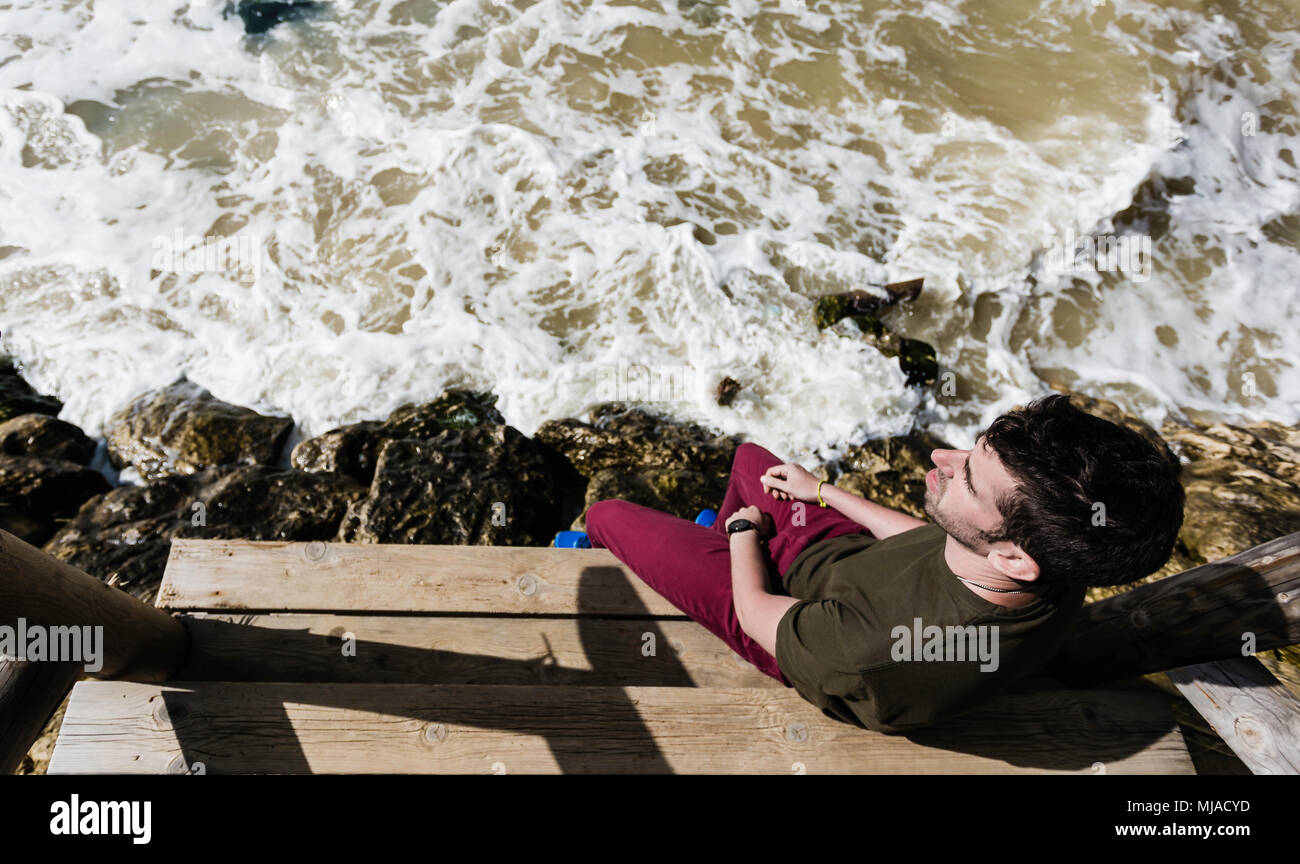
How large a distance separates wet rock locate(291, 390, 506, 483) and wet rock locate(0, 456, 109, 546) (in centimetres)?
146

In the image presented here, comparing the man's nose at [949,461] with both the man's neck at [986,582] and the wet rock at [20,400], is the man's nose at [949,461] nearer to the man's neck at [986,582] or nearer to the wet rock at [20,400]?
the man's neck at [986,582]

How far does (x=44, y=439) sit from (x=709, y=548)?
551cm

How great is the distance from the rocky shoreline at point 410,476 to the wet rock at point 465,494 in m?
0.01

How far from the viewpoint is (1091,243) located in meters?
7.57

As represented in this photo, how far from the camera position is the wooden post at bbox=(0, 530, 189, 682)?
2160 mm

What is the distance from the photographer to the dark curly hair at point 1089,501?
78.7 inches

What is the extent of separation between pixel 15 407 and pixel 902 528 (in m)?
7.04

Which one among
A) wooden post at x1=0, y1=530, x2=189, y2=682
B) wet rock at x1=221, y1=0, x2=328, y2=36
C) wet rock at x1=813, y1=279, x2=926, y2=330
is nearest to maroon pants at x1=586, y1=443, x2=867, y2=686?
wooden post at x1=0, y1=530, x2=189, y2=682

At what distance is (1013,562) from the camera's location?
2.15 meters

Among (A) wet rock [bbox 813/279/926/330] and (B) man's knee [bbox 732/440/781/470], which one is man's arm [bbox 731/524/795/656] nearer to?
(B) man's knee [bbox 732/440/781/470]

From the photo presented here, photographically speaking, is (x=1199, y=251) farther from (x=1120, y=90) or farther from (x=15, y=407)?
(x=15, y=407)

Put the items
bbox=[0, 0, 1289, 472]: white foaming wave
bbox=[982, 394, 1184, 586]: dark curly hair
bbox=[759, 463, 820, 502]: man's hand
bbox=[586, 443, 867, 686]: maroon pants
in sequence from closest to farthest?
bbox=[982, 394, 1184, 586]: dark curly hair, bbox=[586, 443, 867, 686]: maroon pants, bbox=[759, 463, 820, 502]: man's hand, bbox=[0, 0, 1289, 472]: white foaming wave

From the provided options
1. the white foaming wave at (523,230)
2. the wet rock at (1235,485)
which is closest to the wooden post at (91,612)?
the white foaming wave at (523,230)

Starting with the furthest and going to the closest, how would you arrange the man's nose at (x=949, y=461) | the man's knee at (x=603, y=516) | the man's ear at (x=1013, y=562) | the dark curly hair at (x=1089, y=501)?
the man's knee at (x=603, y=516)
the man's nose at (x=949, y=461)
the man's ear at (x=1013, y=562)
the dark curly hair at (x=1089, y=501)
